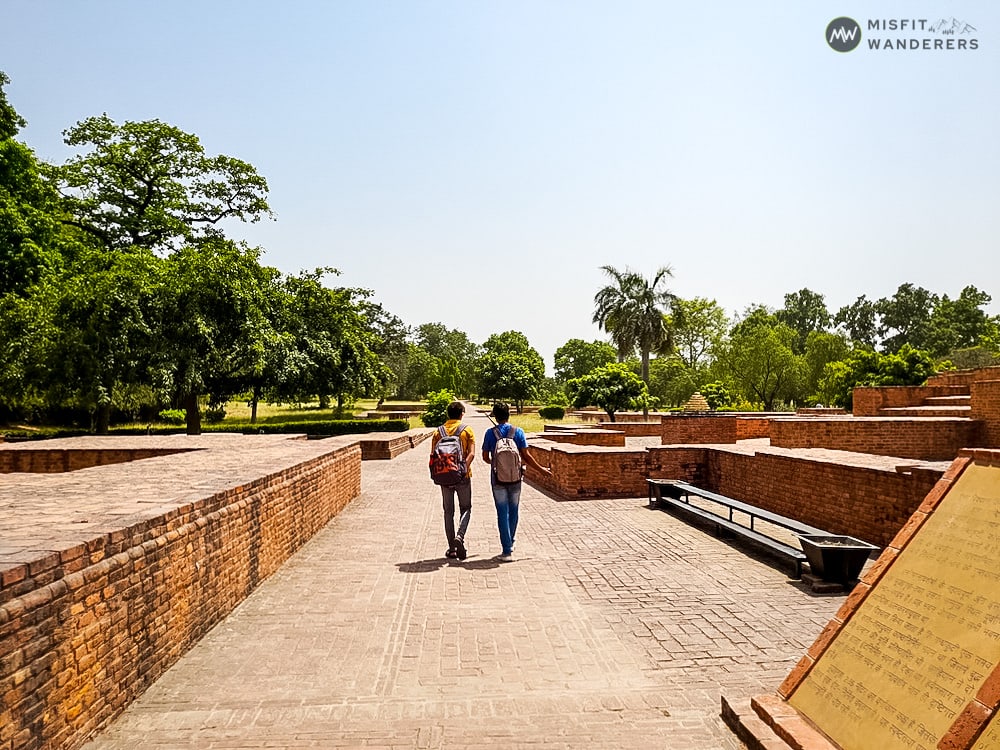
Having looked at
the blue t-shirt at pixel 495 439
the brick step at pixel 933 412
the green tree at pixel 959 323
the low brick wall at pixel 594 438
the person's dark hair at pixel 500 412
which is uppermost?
the green tree at pixel 959 323

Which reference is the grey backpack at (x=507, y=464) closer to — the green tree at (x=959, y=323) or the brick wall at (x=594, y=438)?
the brick wall at (x=594, y=438)

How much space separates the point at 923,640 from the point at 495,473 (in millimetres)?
4224

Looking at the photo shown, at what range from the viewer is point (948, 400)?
58.0 ft

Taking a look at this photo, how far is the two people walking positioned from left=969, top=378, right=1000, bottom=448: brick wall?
35.8 feet

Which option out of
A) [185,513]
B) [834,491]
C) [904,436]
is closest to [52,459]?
[185,513]

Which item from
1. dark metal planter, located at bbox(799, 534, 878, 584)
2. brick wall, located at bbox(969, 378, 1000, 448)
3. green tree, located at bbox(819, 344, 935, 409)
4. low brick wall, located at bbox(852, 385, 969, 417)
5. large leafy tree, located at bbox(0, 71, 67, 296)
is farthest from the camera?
green tree, located at bbox(819, 344, 935, 409)

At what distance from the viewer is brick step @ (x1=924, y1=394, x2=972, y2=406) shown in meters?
17.3

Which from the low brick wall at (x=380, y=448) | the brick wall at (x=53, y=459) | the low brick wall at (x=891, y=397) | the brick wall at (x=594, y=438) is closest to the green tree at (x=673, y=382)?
the low brick wall at (x=891, y=397)

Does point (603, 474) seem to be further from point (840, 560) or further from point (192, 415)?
point (192, 415)

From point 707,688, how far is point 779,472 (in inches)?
223

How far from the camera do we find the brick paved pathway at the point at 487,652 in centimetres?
309

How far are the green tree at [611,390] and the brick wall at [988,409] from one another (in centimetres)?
1350

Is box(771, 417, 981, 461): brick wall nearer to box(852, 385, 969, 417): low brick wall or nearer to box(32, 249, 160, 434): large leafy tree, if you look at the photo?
box(852, 385, 969, 417): low brick wall

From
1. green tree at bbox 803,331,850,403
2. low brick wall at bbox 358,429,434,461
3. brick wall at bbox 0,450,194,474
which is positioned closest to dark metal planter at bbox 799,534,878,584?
brick wall at bbox 0,450,194,474
